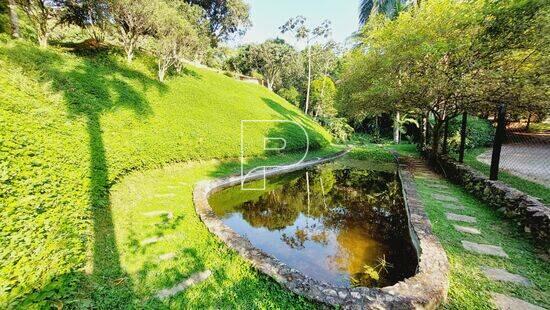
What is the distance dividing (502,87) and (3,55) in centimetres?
1624

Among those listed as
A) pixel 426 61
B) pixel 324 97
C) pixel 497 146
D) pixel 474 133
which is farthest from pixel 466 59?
pixel 324 97

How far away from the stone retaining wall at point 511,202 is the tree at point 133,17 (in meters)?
14.1

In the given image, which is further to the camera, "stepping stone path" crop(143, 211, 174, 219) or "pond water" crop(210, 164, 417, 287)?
"stepping stone path" crop(143, 211, 174, 219)

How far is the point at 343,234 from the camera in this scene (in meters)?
5.69

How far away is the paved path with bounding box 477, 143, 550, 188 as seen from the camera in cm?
780

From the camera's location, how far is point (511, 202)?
5586 millimetres

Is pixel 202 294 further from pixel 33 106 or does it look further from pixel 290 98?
pixel 290 98

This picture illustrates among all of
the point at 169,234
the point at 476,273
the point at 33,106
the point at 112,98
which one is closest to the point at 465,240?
the point at 476,273

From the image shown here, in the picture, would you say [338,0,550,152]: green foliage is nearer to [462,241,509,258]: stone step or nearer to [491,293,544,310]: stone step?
[462,241,509,258]: stone step

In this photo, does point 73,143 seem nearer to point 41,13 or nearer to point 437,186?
point 41,13

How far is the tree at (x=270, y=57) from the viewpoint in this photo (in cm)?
Answer: 3800

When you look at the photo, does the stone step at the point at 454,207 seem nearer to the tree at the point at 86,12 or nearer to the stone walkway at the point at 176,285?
the stone walkway at the point at 176,285

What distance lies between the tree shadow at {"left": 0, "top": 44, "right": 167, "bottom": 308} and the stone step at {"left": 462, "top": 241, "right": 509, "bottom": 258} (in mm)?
5220

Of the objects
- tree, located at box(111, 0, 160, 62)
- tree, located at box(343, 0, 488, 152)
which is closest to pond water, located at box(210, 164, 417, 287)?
tree, located at box(343, 0, 488, 152)
